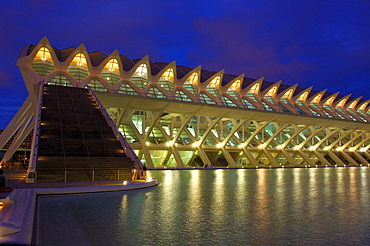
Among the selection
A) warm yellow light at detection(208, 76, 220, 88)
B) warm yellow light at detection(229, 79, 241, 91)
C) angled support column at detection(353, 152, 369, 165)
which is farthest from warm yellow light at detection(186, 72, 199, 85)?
angled support column at detection(353, 152, 369, 165)

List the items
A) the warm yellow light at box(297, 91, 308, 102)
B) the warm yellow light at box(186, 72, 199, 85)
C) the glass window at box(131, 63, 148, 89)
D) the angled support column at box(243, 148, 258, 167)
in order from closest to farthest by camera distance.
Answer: the glass window at box(131, 63, 148, 89), the warm yellow light at box(186, 72, 199, 85), the angled support column at box(243, 148, 258, 167), the warm yellow light at box(297, 91, 308, 102)

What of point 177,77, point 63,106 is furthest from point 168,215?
point 177,77

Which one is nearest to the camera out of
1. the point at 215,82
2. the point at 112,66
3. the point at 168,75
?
the point at 112,66

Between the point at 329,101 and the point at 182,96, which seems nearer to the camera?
the point at 182,96

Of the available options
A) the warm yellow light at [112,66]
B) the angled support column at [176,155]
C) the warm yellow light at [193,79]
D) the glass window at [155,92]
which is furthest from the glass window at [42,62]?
the warm yellow light at [193,79]

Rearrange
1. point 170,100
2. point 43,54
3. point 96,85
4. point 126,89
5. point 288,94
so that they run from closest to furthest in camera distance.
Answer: point 43,54 < point 170,100 < point 96,85 < point 126,89 < point 288,94

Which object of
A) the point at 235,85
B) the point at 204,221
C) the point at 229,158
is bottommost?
the point at 204,221

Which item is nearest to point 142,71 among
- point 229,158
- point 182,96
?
point 182,96

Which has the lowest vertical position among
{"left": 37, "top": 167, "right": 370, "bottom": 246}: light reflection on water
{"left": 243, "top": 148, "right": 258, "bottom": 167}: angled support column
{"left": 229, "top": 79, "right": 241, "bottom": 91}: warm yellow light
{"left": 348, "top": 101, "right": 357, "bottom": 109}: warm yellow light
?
{"left": 37, "top": 167, "right": 370, "bottom": 246}: light reflection on water

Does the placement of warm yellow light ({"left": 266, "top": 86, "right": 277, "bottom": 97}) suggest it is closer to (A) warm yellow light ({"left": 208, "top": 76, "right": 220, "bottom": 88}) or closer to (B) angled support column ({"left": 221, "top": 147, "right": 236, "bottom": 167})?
(A) warm yellow light ({"left": 208, "top": 76, "right": 220, "bottom": 88})

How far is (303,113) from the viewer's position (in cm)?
4359

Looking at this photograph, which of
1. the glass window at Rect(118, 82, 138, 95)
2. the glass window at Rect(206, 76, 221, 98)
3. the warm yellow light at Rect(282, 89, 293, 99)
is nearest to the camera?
the glass window at Rect(118, 82, 138, 95)

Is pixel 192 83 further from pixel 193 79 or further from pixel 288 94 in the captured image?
pixel 288 94

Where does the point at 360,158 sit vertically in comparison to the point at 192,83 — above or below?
below
